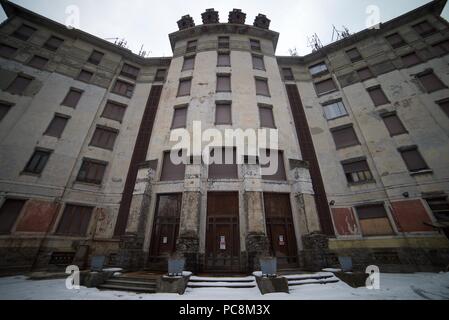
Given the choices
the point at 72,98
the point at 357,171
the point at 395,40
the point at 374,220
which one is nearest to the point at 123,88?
the point at 72,98

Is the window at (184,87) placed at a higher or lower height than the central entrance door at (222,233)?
higher

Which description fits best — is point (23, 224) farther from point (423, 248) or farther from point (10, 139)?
point (423, 248)

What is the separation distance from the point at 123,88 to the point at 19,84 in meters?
7.39

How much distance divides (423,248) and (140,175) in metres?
18.0

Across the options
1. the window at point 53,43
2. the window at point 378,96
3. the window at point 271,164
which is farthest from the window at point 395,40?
the window at point 53,43

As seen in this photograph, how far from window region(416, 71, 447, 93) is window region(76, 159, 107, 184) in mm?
26564

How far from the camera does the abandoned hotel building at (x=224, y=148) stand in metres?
10.8

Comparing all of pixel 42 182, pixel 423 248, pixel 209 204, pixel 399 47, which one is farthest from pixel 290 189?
pixel 399 47

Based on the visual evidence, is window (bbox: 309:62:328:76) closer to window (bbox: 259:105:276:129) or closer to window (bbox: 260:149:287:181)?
window (bbox: 259:105:276:129)

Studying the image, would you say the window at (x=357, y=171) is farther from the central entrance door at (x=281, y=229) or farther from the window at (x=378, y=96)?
the central entrance door at (x=281, y=229)

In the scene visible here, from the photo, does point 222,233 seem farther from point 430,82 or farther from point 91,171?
point 430,82

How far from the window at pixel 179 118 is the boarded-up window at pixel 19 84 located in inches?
474

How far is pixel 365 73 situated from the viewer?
1780 cm

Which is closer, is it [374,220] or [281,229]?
[281,229]
